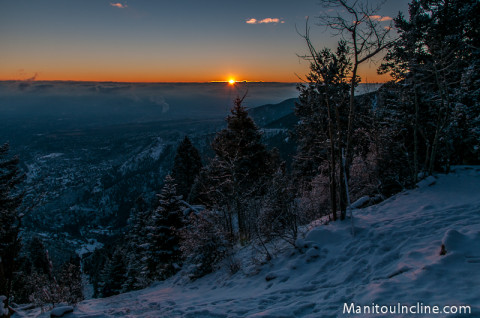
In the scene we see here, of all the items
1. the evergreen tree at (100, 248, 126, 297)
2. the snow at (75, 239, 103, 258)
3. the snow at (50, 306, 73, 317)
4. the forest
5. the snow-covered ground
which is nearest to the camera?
the snow-covered ground

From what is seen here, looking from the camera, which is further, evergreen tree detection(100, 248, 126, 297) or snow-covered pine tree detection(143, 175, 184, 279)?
evergreen tree detection(100, 248, 126, 297)

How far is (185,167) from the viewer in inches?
1227

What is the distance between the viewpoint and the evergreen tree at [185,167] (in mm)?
30688

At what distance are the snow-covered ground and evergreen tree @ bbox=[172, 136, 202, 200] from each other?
21113mm

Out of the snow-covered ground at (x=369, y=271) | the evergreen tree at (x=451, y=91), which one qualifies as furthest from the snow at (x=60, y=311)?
the evergreen tree at (x=451, y=91)

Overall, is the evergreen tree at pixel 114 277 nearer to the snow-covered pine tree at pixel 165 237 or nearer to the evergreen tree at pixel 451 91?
the snow-covered pine tree at pixel 165 237

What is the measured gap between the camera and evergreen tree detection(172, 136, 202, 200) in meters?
30.7

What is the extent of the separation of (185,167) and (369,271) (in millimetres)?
27344

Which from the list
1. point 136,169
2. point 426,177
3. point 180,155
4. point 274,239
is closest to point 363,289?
point 274,239

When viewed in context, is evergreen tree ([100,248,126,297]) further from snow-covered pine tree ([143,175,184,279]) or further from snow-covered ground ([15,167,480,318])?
snow-covered ground ([15,167,480,318])

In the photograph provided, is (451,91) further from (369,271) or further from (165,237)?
(165,237)

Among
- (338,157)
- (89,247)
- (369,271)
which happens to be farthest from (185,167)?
(89,247)

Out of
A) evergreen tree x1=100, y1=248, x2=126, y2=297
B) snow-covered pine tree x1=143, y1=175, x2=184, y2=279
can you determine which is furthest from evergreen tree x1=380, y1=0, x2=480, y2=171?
evergreen tree x1=100, y1=248, x2=126, y2=297

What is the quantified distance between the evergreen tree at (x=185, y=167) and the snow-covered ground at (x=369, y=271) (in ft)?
69.3
